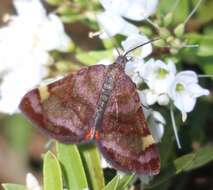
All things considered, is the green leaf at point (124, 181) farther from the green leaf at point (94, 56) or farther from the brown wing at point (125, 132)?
the green leaf at point (94, 56)

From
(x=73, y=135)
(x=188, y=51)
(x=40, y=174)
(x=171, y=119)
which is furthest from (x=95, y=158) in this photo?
(x=40, y=174)

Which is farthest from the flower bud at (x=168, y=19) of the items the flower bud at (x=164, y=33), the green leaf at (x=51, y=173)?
the green leaf at (x=51, y=173)

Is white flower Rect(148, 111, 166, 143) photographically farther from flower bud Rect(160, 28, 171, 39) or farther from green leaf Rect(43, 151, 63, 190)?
green leaf Rect(43, 151, 63, 190)

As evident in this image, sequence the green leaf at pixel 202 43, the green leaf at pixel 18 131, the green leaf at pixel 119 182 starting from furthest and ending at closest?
the green leaf at pixel 18 131 < the green leaf at pixel 202 43 < the green leaf at pixel 119 182

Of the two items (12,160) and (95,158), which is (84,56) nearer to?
(95,158)

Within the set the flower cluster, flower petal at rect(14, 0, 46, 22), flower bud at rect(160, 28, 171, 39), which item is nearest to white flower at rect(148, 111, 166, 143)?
the flower cluster
